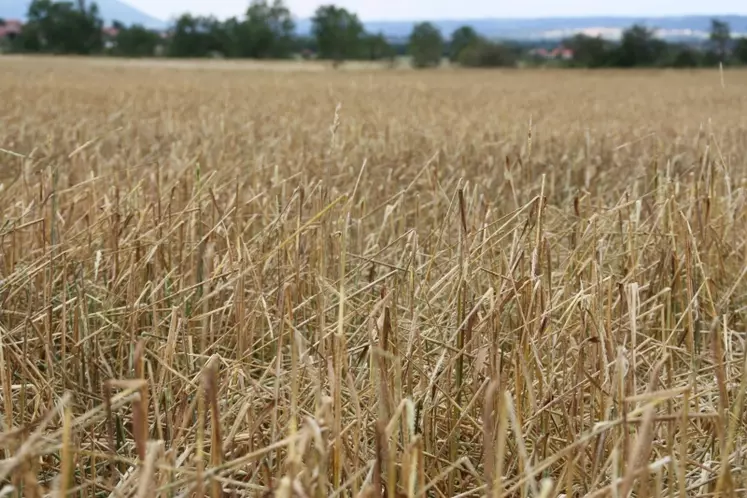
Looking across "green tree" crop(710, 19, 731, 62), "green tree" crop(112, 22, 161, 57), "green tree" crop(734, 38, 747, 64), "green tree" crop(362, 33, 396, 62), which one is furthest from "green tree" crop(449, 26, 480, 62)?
"green tree" crop(734, 38, 747, 64)

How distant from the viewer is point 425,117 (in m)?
7.35

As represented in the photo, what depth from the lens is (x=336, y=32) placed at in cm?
4972

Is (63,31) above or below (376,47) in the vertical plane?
above

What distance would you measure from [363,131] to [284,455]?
14.3 feet

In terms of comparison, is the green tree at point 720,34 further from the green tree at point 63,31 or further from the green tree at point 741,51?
the green tree at point 63,31

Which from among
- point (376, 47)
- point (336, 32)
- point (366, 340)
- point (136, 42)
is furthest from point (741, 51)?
point (136, 42)

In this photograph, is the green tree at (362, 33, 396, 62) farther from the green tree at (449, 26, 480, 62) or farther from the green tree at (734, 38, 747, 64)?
the green tree at (734, 38, 747, 64)

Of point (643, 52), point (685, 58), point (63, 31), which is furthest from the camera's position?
point (63, 31)

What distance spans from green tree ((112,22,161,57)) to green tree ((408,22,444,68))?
49.1 feet

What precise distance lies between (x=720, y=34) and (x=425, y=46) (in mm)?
12173

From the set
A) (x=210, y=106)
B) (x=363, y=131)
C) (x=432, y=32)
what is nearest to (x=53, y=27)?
(x=432, y=32)

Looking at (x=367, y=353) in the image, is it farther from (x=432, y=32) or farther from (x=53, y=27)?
(x=53, y=27)

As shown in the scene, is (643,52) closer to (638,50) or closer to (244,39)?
(638,50)

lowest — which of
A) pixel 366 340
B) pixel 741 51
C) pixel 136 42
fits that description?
pixel 366 340
